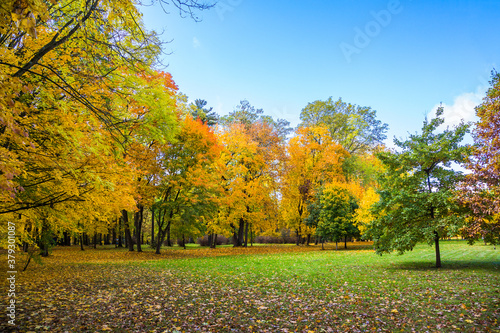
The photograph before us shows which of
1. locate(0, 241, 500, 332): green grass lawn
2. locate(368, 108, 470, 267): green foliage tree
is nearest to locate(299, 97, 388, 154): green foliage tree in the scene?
locate(368, 108, 470, 267): green foliage tree

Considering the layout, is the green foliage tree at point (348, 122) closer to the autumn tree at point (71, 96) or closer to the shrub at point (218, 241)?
the shrub at point (218, 241)

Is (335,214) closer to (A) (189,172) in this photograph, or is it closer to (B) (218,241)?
(A) (189,172)

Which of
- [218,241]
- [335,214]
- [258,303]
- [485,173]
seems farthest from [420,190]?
[218,241]

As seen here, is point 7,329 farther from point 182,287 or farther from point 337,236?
point 337,236

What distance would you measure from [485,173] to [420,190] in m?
3.17

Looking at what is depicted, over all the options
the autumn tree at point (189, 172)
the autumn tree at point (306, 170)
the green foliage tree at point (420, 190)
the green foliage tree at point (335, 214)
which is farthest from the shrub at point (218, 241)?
the green foliage tree at point (420, 190)

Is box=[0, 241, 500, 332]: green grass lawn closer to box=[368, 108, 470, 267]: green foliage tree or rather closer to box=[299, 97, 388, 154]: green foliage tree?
box=[368, 108, 470, 267]: green foliage tree

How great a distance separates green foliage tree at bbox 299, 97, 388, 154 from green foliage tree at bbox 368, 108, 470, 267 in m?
19.1

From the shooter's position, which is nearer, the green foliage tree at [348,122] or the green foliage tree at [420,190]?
the green foliage tree at [420,190]

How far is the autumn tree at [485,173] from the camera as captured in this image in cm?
860

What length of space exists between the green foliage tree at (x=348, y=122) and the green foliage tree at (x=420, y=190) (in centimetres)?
1907

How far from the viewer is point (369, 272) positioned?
11.1 m

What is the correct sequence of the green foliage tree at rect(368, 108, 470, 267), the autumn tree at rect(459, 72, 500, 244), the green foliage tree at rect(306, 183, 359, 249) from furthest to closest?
the green foliage tree at rect(306, 183, 359, 249), the green foliage tree at rect(368, 108, 470, 267), the autumn tree at rect(459, 72, 500, 244)

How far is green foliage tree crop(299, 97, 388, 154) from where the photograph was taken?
31.3 meters
